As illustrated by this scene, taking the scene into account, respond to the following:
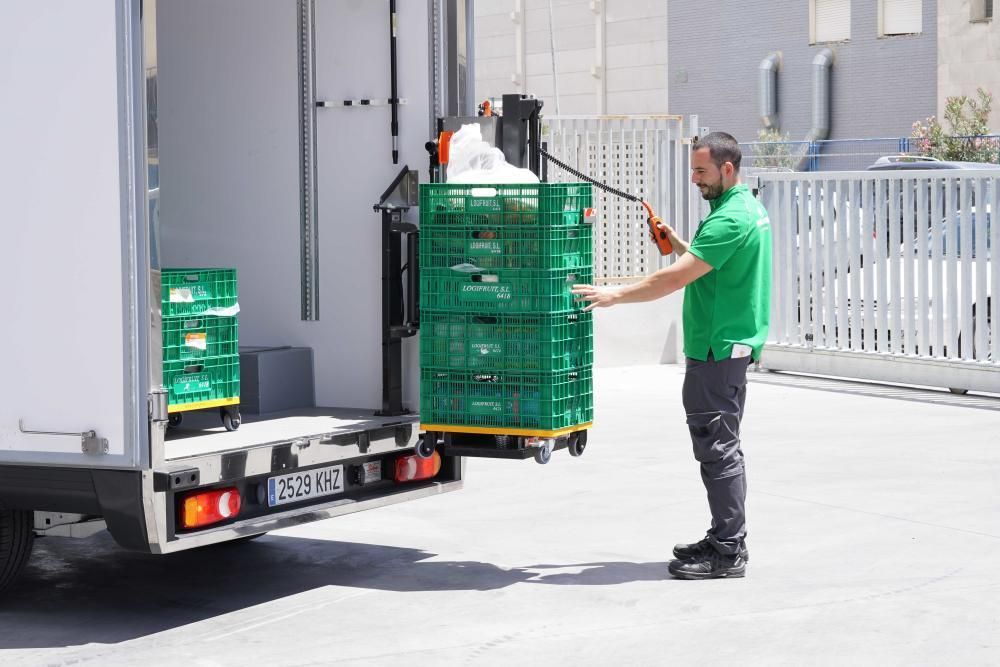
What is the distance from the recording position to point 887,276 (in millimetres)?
14336

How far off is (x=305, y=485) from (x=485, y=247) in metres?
1.27

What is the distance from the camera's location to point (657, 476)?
1009 cm

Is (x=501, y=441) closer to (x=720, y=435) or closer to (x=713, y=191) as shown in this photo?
(x=720, y=435)

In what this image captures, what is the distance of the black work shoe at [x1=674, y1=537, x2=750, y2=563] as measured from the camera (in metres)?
7.20

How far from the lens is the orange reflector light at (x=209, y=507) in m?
6.11

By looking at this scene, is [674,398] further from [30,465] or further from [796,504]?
[30,465]

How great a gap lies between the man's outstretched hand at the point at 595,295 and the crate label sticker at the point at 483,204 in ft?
1.59

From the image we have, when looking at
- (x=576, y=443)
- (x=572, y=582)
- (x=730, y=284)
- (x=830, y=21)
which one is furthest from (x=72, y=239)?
(x=830, y=21)

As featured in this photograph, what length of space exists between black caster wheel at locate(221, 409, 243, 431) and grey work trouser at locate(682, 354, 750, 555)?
6.87 ft

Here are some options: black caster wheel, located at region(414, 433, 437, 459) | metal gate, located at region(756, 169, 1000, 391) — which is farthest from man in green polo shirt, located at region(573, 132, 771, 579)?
metal gate, located at region(756, 169, 1000, 391)

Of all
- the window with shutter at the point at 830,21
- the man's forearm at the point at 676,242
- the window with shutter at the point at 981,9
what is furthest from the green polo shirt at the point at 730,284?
the window with shutter at the point at 830,21

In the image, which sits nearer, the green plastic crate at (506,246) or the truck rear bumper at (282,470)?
the truck rear bumper at (282,470)

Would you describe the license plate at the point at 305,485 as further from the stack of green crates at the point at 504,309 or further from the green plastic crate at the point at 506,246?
the green plastic crate at the point at 506,246

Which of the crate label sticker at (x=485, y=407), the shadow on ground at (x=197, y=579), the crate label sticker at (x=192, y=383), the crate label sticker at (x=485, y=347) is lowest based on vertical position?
the shadow on ground at (x=197, y=579)
